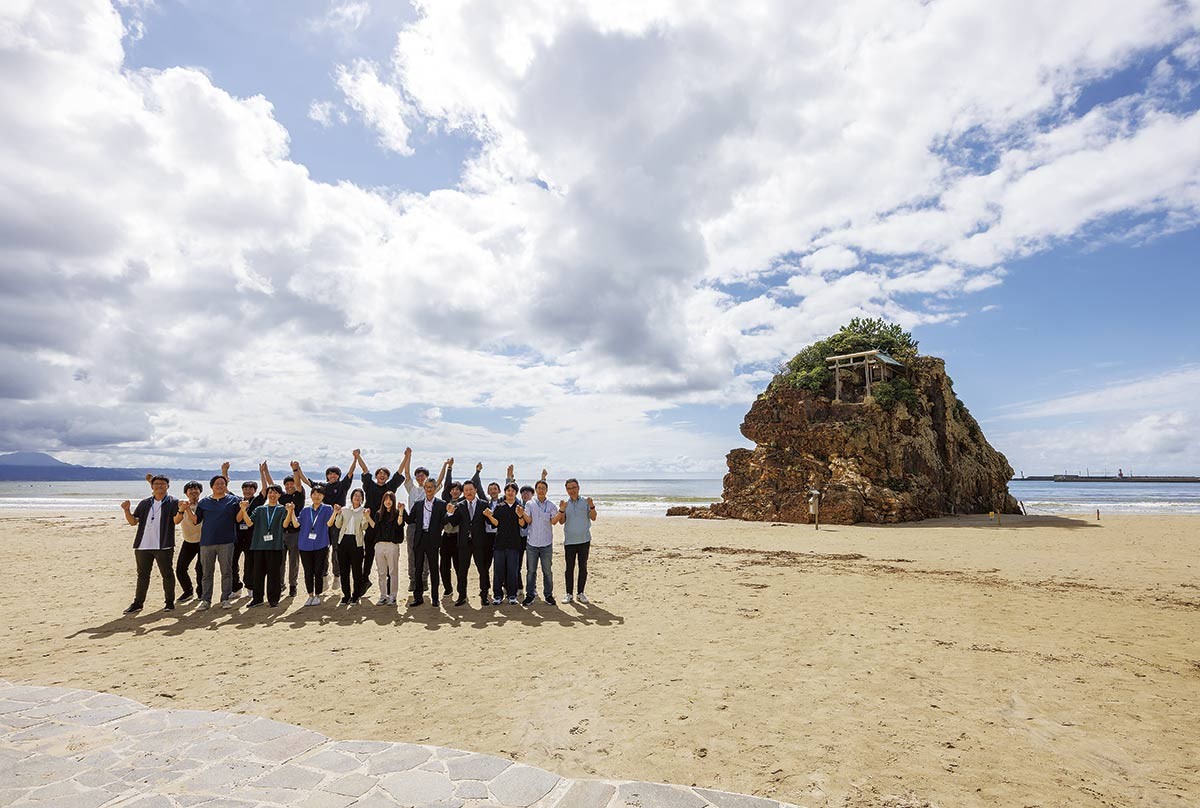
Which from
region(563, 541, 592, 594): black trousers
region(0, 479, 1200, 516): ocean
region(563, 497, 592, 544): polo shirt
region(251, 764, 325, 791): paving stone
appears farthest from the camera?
region(0, 479, 1200, 516): ocean

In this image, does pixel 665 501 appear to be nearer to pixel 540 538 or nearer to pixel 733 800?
pixel 540 538

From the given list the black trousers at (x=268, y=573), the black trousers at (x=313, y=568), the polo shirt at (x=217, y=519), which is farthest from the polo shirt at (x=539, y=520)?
the polo shirt at (x=217, y=519)

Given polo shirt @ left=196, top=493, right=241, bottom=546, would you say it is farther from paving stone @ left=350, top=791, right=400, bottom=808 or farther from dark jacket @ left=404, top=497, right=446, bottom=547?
paving stone @ left=350, top=791, right=400, bottom=808

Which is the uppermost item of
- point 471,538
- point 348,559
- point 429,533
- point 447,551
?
point 429,533

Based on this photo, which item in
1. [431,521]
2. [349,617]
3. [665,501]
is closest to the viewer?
[349,617]

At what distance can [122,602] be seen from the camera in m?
10.3

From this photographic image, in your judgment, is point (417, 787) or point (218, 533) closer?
point (417, 787)

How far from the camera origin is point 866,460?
100 ft

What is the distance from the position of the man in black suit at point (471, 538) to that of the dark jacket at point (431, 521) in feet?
0.66

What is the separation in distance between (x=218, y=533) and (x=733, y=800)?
9.52 metres

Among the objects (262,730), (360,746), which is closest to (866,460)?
(360,746)

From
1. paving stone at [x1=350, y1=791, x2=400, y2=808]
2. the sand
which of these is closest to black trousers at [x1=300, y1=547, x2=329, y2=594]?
the sand

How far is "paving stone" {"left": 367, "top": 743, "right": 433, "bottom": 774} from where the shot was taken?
4145 mm

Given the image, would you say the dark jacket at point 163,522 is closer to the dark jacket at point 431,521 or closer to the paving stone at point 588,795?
the dark jacket at point 431,521
